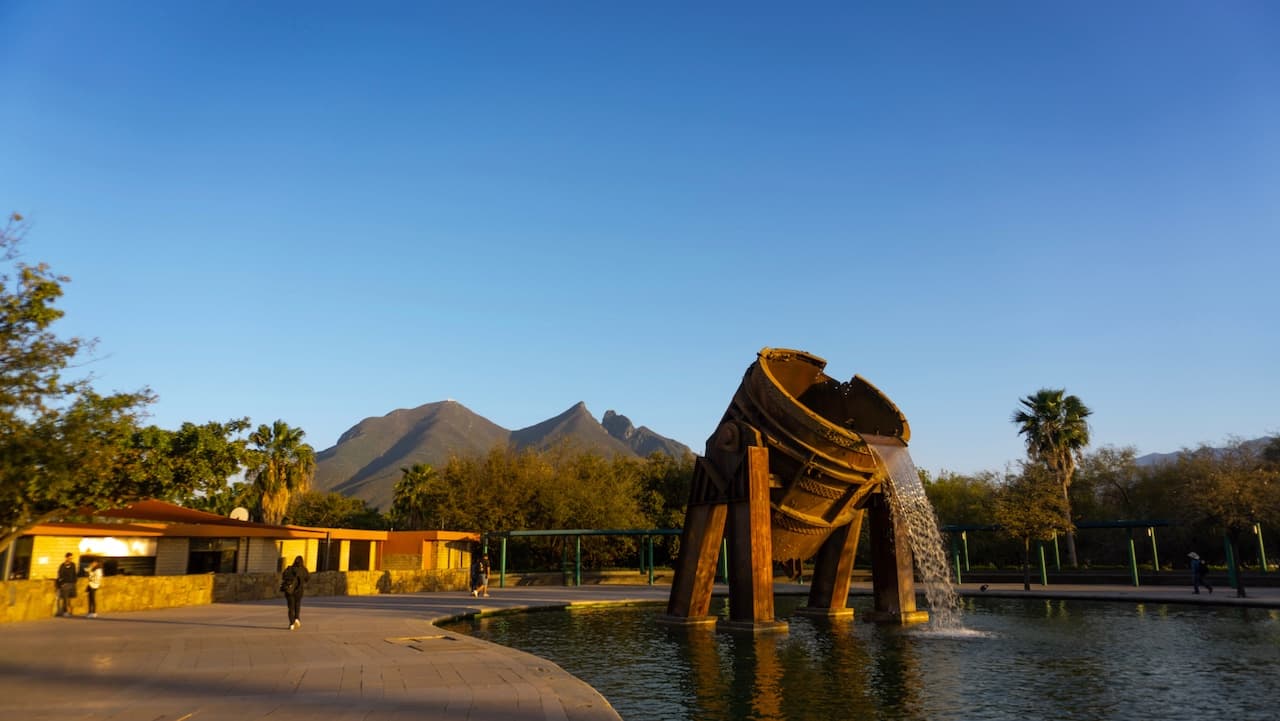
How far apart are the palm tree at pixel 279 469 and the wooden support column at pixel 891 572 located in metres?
45.2

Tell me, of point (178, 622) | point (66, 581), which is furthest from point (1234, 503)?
point (66, 581)

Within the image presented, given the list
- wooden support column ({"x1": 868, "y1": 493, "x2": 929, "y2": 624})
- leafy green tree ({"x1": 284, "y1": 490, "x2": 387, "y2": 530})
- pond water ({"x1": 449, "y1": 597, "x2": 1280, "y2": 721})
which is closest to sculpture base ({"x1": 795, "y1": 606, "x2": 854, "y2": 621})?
pond water ({"x1": 449, "y1": 597, "x2": 1280, "y2": 721})

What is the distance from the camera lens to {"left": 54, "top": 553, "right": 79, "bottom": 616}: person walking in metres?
21.1

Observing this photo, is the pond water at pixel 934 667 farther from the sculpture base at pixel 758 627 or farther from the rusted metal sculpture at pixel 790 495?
the rusted metal sculpture at pixel 790 495

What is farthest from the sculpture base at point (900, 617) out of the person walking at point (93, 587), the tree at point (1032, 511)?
the person walking at point (93, 587)

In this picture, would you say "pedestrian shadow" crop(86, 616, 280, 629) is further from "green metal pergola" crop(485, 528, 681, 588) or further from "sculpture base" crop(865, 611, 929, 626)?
"green metal pergola" crop(485, 528, 681, 588)

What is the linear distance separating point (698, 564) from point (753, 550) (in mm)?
1864

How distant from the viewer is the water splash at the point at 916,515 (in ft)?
59.5

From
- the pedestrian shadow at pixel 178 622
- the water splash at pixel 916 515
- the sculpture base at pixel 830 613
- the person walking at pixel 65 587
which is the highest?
the water splash at pixel 916 515

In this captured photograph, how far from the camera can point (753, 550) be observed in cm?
1673

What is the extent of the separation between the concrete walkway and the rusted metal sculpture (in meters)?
5.67

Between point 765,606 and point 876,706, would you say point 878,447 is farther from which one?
point 876,706

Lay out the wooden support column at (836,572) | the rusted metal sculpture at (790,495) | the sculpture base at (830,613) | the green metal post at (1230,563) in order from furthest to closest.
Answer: the green metal post at (1230,563)
the wooden support column at (836,572)
the sculpture base at (830,613)
the rusted metal sculpture at (790,495)

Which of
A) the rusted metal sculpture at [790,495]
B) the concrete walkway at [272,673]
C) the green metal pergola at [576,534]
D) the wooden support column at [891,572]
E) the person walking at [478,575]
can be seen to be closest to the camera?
the concrete walkway at [272,673]
